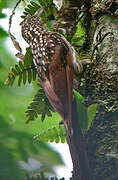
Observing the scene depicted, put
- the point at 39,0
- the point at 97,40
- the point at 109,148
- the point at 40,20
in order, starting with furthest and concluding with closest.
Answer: the point at 40,20, the point at 39,0, the point at 97,40, the point at 109,148

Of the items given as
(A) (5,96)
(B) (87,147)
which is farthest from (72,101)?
(A) (5,96)

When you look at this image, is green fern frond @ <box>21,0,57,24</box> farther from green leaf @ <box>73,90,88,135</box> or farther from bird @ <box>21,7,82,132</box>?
green leaf @ <box>73,90,88,135</box>

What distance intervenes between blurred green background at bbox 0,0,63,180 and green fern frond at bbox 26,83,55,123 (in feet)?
0.20

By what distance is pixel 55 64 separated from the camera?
172 cm

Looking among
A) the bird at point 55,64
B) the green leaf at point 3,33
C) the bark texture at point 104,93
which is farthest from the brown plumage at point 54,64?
the green leaf at point 3,33

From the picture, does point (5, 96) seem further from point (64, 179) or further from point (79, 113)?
point (64, 179)

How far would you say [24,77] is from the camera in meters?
1.68

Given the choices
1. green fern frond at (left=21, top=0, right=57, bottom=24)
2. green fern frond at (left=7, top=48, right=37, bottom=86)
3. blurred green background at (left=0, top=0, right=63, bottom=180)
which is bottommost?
blurred green background at (left=0, top=0, right=63, bottom=180)

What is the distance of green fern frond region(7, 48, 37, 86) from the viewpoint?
167cm

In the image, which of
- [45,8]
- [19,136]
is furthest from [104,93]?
[45,8]

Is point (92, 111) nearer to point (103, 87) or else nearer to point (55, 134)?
point (103, 87)

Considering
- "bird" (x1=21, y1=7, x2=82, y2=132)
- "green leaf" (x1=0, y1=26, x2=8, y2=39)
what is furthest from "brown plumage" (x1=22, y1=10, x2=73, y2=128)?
"green leaf" (x1=0, y1=26, x2=8, y2=39)

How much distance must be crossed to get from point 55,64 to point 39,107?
0.28m

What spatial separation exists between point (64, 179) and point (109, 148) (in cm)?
29
